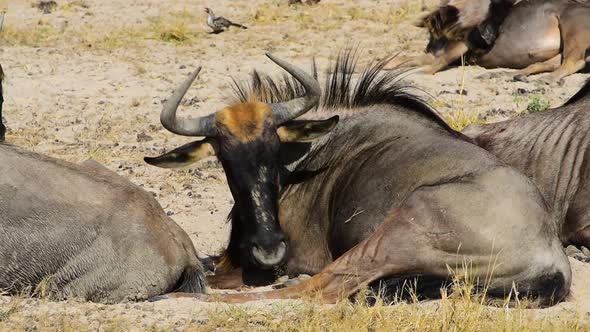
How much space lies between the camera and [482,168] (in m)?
6.32

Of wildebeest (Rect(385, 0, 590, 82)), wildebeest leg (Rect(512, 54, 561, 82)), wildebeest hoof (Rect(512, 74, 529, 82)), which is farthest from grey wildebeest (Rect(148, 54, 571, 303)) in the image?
wildebeest (Rect(385, 0, 590, 82))

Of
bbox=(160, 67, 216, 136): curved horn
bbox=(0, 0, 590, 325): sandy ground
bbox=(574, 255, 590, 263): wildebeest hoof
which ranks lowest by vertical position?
bbox=(0, 0, 590, 325): sandy ground

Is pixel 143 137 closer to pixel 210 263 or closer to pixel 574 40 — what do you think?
pixel 210 263

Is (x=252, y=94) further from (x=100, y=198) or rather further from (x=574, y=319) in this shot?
(x=574, y=319)

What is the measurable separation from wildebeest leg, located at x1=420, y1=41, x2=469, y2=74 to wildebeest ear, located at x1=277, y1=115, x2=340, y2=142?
6.32m

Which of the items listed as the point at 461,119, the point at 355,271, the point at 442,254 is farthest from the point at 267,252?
the point at 461,119

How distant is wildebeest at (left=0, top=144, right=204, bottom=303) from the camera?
5.87m

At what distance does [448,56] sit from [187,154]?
23.2ft

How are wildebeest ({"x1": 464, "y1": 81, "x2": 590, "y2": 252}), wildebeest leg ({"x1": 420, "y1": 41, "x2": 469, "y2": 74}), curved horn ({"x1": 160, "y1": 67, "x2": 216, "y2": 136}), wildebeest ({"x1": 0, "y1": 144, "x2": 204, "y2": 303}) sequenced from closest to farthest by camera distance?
wildebeest ({"x1": 0, "y1": 144, "x2": 204, "y2": 303}), curved horn ({"x1": 160, "y1": 67, "x2": 216, "y2": 136}), wildebeest ({"x1": 464, "y1": 81, "x2": 590, "y2": 252}), wildebeest leg ({"x1": 420, "y1": 41, "x2": 469, "y2": 74})

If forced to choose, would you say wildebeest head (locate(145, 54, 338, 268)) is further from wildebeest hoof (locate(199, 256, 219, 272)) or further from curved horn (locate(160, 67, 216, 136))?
wildebeest hoof (locate(199, 256, 219, 272))

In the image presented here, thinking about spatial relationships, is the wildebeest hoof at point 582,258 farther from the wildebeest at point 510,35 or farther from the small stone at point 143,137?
the wildebeest at point 510,35

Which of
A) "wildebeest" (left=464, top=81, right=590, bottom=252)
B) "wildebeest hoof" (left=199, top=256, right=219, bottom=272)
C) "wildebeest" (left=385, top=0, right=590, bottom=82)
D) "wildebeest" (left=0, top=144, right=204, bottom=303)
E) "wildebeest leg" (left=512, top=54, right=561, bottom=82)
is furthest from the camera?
"wildebeest" (left=385, top=0, right=590, bottom=82)

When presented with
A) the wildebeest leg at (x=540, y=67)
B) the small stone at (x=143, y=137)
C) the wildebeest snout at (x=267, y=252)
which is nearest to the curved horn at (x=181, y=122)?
the wildebeest snout at (x=267, y=252)

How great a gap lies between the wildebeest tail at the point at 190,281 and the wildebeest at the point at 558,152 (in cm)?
256
